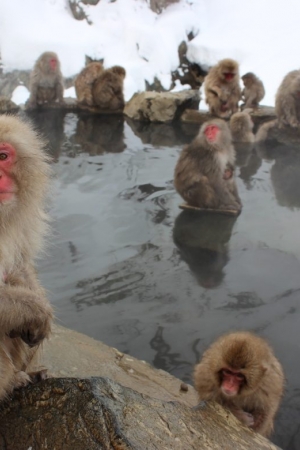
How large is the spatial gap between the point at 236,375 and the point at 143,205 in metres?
3.64

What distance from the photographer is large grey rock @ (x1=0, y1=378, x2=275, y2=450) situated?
1.89m

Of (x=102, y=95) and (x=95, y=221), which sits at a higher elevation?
(x=102, y=95)

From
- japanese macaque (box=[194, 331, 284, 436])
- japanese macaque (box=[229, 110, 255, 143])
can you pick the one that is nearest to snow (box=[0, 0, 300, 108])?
japanese macaque (box=[229, 110, 255, 143])

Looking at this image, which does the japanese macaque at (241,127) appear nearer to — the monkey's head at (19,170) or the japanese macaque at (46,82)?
the japanese macaque at (46,82)

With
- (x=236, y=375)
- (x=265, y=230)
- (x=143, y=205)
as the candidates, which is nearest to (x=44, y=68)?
(x=143, y=205)

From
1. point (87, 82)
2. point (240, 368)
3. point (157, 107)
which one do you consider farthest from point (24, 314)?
point (87, 82)

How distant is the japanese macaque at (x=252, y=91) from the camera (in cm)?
1141

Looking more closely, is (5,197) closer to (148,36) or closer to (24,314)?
(24,314)

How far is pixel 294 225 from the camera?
5.93 m

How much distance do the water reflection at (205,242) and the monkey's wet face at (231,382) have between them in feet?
6.04

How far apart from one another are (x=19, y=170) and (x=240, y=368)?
156 cm

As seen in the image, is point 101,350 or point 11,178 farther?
point 101,350

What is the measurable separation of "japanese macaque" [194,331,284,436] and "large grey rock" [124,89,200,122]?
28.1 feet

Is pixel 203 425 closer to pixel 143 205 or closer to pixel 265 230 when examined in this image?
pixel 265 230
